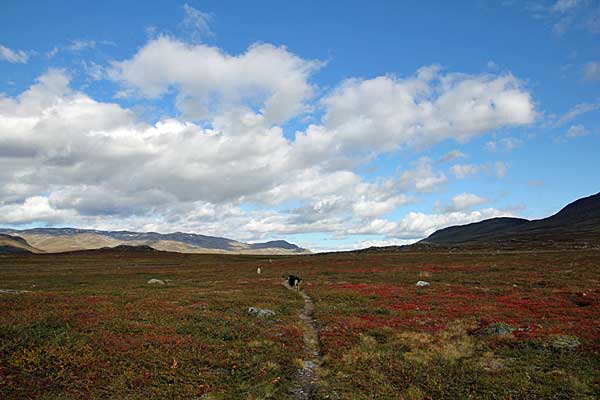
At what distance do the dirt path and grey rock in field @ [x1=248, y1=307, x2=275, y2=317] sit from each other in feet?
8.52

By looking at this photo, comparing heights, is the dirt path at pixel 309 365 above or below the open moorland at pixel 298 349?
below

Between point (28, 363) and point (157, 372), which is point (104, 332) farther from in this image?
point (157, 372)

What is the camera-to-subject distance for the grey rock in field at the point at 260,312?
29.9 meters

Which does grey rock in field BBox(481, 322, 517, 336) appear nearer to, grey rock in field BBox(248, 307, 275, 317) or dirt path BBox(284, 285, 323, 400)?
dirt path BBox(284, 285, 323, 400)

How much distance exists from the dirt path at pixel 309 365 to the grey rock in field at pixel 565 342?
12.8 m

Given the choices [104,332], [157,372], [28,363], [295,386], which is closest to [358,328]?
[295,386]

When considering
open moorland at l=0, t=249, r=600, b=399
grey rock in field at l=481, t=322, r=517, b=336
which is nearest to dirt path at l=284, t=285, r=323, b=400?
open moorland at l=0, t=249, r=600, b=399

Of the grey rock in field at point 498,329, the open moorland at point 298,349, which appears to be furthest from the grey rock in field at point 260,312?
the grey rock in field at point 498,329

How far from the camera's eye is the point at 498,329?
935 inches

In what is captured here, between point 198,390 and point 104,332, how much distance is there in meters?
9.09

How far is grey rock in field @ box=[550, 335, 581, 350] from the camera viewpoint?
19.9 m

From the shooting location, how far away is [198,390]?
1520 centimetres

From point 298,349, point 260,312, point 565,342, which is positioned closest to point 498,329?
point 565,342

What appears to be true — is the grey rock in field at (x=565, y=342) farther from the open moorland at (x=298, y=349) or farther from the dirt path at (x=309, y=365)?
the dirt path at (x=309, y=365)
